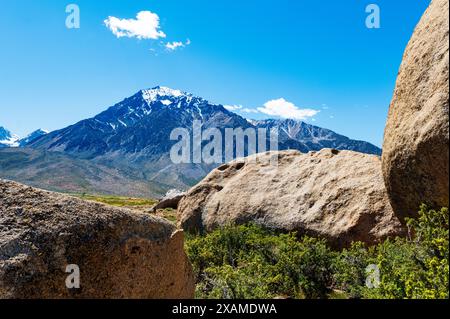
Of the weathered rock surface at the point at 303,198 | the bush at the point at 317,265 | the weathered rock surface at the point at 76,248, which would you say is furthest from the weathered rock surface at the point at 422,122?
the weathered rock surface at the point at 76,248

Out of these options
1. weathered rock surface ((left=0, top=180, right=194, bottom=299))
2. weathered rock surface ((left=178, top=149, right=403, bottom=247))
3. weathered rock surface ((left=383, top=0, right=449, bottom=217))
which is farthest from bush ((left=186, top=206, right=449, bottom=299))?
weathered rock surface ((left=0, top=180, right=194, bottom=299))

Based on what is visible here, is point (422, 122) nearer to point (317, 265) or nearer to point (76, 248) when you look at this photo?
point (317, 265)

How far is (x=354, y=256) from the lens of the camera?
52.0 feet

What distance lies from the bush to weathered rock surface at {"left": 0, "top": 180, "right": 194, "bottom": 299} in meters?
2.86

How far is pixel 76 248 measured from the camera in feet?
29.6

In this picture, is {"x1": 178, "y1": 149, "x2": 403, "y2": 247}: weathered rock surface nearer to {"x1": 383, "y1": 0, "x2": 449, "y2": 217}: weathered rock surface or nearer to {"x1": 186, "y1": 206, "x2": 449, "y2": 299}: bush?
{"x1": 186, "y1": 206, "x2": 449, "y2": 299}: bush

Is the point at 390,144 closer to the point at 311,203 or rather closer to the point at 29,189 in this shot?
the point at 311,203

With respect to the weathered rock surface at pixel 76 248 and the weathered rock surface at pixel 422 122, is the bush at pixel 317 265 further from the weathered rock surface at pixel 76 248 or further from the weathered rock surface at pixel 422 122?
the weathered rock surface at pixel 76 248

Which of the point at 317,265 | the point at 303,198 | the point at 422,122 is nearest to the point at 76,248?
the point at 422,122

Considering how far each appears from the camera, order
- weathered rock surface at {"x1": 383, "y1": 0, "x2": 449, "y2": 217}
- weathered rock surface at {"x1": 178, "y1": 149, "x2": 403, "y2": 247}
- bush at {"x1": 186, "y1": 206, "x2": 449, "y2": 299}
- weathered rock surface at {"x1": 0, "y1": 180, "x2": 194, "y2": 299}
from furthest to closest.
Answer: weathered rock surface at {"x1": 178, "y1": 149, "x2": 403, "y2": 247} → weathered rock surface at {"x1": 383, "y1": 0, "x2": 449, "y2": 217} → bush at {"x1": 186, "y1": 206, "x2": 449, "y2": 299} → weathered rock surface at {"x1": 0, "y1": 180, "x2": 194, "y2": 299}

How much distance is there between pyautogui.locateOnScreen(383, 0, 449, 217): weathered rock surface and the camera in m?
10.5
